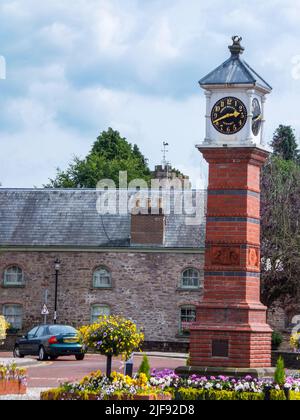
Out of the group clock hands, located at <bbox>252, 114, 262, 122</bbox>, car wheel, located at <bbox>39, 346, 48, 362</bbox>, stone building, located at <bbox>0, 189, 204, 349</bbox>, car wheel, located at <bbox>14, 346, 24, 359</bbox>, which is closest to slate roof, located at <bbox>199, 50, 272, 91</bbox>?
clock hands, located at <bbox>252, 114, 262, 122</bbox>

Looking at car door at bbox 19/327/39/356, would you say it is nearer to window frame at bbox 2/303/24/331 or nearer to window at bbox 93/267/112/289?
window frame at bbox 2/303/24/331

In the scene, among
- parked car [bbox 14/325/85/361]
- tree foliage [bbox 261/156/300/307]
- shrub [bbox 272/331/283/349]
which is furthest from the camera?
shrub [bbox 272/331/283/349]

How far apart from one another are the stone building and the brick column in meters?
30.4

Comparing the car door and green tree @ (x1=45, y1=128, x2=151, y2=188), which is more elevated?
green tree @ (x1=45, y1=128, x2=151, y2=188)

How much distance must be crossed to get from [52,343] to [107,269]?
14936 millimetres

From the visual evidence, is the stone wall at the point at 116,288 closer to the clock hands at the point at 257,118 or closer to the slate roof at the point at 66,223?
the slate roof at the point at 66,223

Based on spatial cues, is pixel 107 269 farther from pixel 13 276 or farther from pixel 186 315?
pixel 13 276

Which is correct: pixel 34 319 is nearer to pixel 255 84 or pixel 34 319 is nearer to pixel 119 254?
pixel 119 254

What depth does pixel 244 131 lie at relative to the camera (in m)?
23.9

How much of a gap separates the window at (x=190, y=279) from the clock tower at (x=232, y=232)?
30.4 metres

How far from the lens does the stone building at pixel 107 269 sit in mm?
54531

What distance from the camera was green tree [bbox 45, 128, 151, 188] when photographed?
77.2 meters

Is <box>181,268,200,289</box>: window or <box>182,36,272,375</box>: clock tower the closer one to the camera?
<box>182,36,272,375</box>: clock tower

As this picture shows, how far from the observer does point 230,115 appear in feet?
78.9
